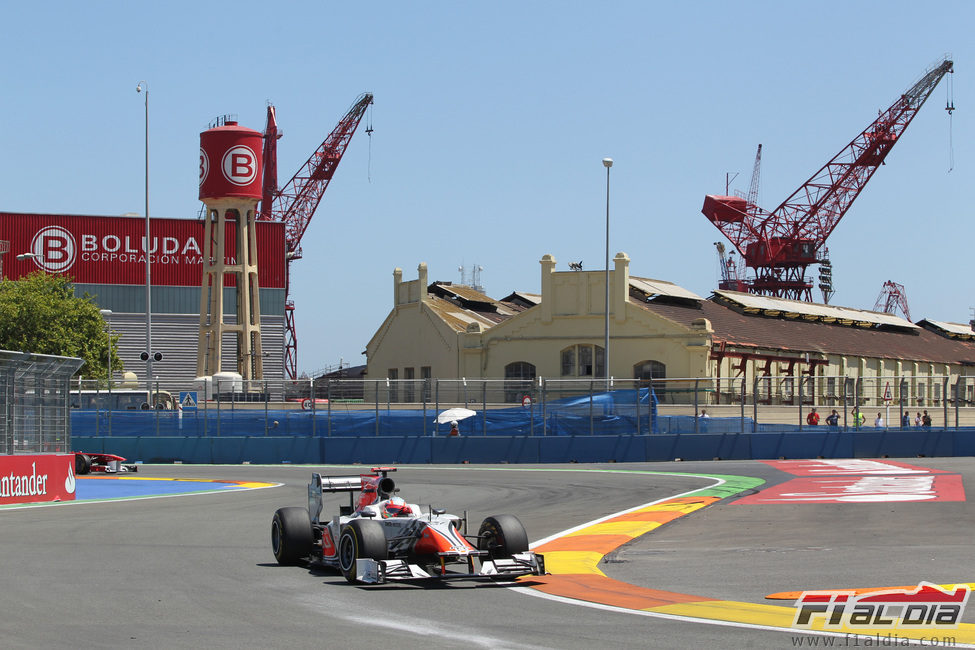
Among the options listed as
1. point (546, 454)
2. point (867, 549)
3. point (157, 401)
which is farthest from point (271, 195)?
point (867, 549)

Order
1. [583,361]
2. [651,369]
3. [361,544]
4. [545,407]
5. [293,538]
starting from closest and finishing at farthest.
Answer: [361,544], [293,538], [545,407], [651,369], [583,361]

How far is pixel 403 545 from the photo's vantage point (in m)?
12.6

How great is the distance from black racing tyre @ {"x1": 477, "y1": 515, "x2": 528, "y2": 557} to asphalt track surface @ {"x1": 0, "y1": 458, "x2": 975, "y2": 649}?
1.96ft

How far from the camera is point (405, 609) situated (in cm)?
1073

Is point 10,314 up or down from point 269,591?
up

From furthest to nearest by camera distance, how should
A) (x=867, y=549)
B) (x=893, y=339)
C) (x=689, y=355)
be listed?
(x=893, y=339)
(x=689, y=355)
(x=867, y=549)

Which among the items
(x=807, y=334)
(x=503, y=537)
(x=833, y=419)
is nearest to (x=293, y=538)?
(x=503, y=537)

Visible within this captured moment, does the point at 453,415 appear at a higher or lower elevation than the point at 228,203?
lower

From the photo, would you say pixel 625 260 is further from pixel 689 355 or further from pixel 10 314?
pixel 10 314

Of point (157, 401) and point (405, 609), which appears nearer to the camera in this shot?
point (405, 609)

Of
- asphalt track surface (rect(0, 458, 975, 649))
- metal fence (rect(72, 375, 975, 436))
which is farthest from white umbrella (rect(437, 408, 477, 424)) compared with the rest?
asphalt track surface (rect(0, 458, 975, 649))

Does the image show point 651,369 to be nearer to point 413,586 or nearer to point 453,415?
point 453,415

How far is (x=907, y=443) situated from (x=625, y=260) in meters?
24.8

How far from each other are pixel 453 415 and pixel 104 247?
41318 mm
